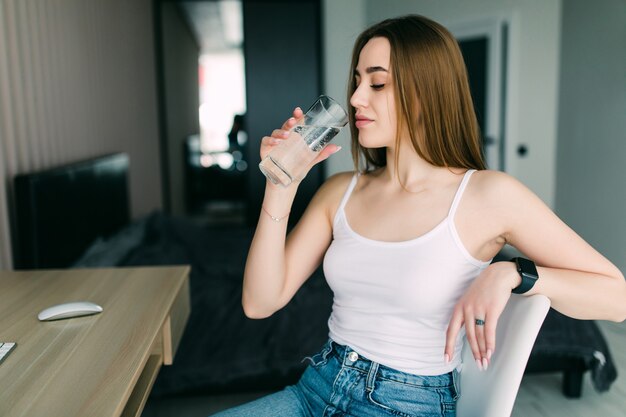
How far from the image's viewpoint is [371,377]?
100 cm

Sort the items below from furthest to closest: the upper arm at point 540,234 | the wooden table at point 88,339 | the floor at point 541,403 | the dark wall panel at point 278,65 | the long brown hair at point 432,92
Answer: the dark wall panel at point 278,65, the floor at point 541,403, the long brown hair at point 432,92, the upper arm at point 540,234, the wooden table at point 88,339

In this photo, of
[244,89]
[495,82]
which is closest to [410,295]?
[495,82]

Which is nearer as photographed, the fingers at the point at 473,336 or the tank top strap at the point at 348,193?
the fingers at the point at 473,336

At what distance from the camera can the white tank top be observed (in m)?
1.01

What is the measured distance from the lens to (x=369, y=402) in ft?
3.23

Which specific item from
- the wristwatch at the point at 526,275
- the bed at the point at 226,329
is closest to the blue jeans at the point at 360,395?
the wristwatch at the point at 526,275

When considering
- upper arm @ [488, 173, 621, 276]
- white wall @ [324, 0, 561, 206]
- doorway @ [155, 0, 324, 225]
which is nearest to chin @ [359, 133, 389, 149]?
upper arm @ [488, 173, 621, 276]

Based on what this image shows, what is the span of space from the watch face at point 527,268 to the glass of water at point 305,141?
1.26 ft

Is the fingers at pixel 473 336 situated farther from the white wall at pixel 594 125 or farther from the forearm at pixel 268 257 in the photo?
the white wall at pixel 594 125

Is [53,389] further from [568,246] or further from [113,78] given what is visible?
[113,78]

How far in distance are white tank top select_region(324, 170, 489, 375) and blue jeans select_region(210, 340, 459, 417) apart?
0.02m

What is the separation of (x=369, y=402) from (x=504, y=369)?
0.83 ft

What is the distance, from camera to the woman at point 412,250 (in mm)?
967

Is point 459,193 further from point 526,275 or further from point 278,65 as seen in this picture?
point 278,65
